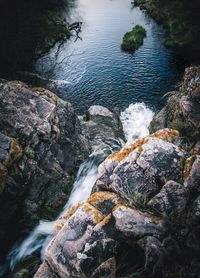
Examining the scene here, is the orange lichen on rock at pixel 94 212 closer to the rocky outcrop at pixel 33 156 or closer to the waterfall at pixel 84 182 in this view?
the waterfall at pixel 84 182

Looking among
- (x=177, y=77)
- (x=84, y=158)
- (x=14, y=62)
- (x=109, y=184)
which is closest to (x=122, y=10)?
(x=177, y=77)

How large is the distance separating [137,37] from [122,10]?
47.7ft

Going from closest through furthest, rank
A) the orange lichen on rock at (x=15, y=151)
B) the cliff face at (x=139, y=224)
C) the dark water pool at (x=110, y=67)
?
the cliff face at (x=139, y=224), the orange lichen on rock at (x=15, y=151), the dark water pool at (x=110, y=67)

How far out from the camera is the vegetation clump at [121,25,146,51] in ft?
120

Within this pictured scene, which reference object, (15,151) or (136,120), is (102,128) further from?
(15,151)

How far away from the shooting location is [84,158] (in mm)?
20344

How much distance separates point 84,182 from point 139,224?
23.6ft

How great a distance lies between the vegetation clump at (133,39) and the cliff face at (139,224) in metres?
24.7

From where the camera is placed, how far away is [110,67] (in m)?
33.3

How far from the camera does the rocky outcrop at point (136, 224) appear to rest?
1150 cm

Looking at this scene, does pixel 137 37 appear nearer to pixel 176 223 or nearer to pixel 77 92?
pixel 77 92

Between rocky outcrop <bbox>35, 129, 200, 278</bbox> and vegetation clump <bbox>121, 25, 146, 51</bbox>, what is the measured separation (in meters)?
25.0

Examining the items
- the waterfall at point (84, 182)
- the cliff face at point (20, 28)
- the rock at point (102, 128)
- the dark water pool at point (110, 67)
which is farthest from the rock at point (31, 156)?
the dark water pool at point (110, 67)

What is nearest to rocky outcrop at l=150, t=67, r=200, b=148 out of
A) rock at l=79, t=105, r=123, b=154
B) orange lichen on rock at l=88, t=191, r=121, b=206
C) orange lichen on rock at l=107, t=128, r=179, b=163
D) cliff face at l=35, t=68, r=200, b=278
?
orange lichen on rock at l=107, t=128, r=179, b=163
